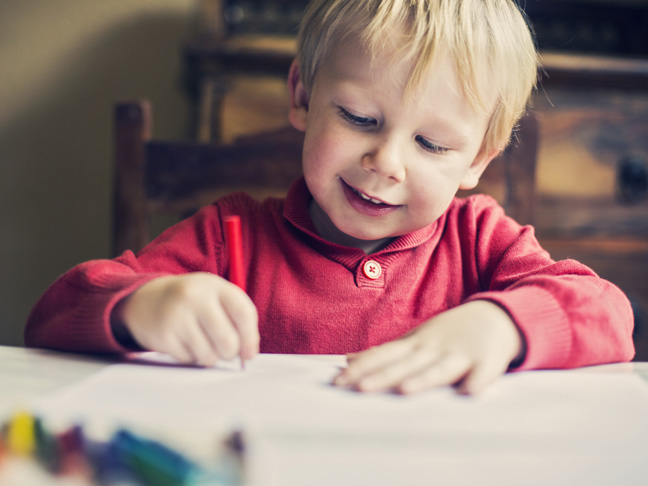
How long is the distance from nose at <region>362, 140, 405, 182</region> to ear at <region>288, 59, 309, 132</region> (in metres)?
0.14

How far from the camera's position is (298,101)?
2.21 feet

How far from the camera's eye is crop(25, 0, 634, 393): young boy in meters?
0.38

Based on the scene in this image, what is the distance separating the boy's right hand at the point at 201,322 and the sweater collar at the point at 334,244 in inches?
9.8

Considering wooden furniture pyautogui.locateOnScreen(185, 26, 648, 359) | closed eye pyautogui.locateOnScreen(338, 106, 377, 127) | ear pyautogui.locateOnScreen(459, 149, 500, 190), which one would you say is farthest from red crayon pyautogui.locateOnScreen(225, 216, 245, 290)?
wooden furniture pyautogui.locateOnScreen(185, 26, 648, 359)

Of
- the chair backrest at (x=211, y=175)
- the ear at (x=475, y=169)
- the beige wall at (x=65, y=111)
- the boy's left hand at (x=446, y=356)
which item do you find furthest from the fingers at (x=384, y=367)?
the beige wall at (x=65, y=111)

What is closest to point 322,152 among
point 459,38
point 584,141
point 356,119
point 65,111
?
point 356,119

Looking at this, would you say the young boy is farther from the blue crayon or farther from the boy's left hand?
the blue crayon

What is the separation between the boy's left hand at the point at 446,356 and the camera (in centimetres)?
34

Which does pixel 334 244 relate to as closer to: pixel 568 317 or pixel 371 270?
pixel 371 270

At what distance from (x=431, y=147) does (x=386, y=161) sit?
61mm

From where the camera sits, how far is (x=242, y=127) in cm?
106

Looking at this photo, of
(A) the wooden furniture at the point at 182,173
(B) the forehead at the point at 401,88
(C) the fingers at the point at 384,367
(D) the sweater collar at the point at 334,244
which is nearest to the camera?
(C) the fingers at the point at 384,367

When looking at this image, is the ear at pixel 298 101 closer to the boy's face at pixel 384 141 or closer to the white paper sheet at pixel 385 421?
the boy's face at pixel 384 141

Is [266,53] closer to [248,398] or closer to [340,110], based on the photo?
[340,110]
